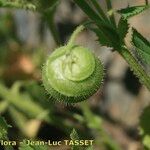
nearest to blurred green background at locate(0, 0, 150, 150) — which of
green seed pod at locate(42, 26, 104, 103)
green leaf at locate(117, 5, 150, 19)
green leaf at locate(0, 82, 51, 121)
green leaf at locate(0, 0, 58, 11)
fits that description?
green leaf at locate(0, 82, 51, 121)

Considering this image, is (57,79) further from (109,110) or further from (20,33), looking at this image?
(20,33)

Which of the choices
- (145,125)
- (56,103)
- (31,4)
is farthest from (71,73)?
(56,103)

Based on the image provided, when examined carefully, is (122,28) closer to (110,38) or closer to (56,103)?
(110,38)

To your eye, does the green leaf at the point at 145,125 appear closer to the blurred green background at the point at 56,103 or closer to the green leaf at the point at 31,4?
the blurred green background at the point at 56,103

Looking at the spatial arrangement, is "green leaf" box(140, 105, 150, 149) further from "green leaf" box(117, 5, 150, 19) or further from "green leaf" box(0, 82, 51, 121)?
"green leaf" box(117, 5, 150, 19)

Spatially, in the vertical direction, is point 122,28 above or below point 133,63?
above

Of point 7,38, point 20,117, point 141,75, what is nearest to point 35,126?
point 20,117

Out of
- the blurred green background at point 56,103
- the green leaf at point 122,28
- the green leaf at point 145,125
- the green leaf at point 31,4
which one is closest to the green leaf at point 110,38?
the green leaf at point 122,28
